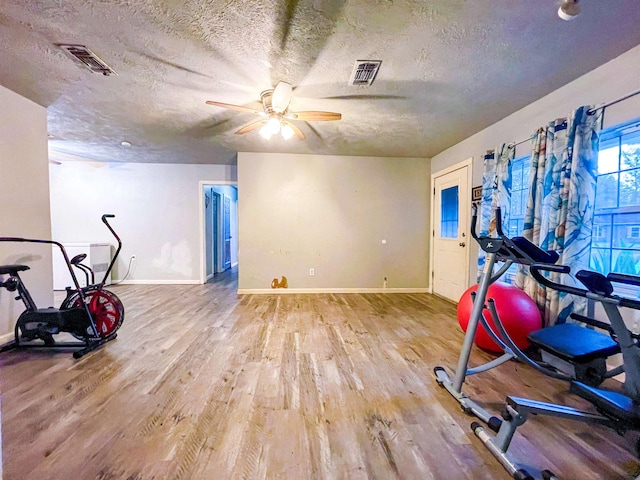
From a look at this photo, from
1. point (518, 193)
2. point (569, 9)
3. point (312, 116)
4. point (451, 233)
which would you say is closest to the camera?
point (569, 9)

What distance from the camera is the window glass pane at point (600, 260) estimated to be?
2.17 metres

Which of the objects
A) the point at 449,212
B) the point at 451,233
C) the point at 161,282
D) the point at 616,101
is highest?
the point at 616,101

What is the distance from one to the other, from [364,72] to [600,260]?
254 cm

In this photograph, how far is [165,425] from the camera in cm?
151

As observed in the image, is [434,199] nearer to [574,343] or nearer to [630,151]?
[630,151]

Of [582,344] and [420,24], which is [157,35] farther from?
[582,344]

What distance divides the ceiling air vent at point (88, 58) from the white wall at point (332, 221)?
2468mm

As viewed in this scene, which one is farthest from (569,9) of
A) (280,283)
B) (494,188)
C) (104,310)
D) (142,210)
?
(142,210)

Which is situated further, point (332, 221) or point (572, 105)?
point (332, 221)

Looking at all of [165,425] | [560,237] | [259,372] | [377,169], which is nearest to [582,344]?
[560,237]

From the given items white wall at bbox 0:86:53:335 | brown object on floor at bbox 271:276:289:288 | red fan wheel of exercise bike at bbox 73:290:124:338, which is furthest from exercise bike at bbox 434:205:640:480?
white wall at bbox 0:86:53:335

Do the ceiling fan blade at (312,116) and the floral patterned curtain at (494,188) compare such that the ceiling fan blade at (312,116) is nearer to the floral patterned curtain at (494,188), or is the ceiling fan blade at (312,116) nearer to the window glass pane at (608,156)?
the floral patterned curtain at (494,188)

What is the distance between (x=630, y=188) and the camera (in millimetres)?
2041

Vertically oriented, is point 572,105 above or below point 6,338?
above
